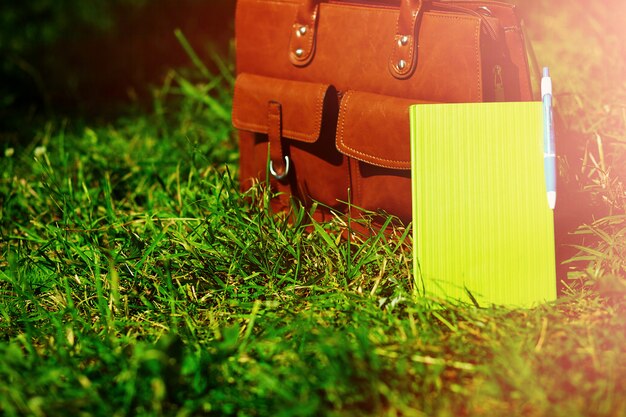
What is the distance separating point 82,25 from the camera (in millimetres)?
4879

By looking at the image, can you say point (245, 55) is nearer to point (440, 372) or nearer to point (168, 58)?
point (440, 372)

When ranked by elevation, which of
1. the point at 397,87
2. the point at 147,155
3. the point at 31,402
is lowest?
the point at 31,402

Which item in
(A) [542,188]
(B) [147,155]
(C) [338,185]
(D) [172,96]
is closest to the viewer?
(A) [542,188]

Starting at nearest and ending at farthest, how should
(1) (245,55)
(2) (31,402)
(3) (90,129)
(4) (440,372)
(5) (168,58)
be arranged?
(2) (31,402) < (4) (440,372) < (1) (245,55) < (3) (90,129) < (5) (168,58)

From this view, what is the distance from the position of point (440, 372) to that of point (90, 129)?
2268 mm

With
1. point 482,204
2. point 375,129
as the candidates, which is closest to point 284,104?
point 375,129

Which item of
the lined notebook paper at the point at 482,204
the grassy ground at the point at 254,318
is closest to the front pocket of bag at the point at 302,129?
the grassy ground at the point at 254,318

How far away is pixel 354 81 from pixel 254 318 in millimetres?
800

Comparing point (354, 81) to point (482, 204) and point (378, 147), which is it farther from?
point (482, 204)

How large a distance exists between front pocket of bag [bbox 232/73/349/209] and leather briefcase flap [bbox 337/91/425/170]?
78mm

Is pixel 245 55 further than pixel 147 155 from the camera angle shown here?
No

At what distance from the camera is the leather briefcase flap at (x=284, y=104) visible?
235 cm

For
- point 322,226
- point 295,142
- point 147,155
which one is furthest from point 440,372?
Result: point 147,155

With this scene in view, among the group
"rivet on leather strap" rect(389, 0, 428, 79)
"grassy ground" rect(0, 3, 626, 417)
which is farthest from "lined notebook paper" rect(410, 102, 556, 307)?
"rivet on leather strap" rect(389, 0, 428, 79)
